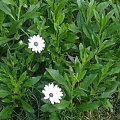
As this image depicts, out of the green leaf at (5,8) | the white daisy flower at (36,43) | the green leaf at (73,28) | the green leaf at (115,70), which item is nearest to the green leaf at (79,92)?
the green leaf at (115,70)

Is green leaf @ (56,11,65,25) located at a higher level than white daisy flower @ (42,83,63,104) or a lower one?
higher

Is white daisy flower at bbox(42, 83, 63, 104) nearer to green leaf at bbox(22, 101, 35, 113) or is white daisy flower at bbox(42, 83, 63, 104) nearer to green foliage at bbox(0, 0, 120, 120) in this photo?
green foliage at bbox(0, 0, 120, 120)

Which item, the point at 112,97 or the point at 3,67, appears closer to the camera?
the point at 3,67

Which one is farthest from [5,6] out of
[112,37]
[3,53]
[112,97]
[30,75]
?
[112,97]

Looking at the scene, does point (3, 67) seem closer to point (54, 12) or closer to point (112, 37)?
point (54, 12)

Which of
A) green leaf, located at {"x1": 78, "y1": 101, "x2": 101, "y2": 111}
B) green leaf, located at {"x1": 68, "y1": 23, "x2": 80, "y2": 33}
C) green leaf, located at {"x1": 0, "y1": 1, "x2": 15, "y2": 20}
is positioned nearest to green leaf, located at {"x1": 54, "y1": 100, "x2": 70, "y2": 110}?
green leaf, located at {"x1": 78, "y1": 101, "x2": 101, "y2": 111}

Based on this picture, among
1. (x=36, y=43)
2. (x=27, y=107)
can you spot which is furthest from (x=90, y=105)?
(x=36, y=43)

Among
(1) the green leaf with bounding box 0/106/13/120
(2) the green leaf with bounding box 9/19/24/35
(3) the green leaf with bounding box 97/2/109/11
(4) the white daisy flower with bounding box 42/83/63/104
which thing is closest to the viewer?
(4) the white daisy flower with bounding box 42/83/63/104
